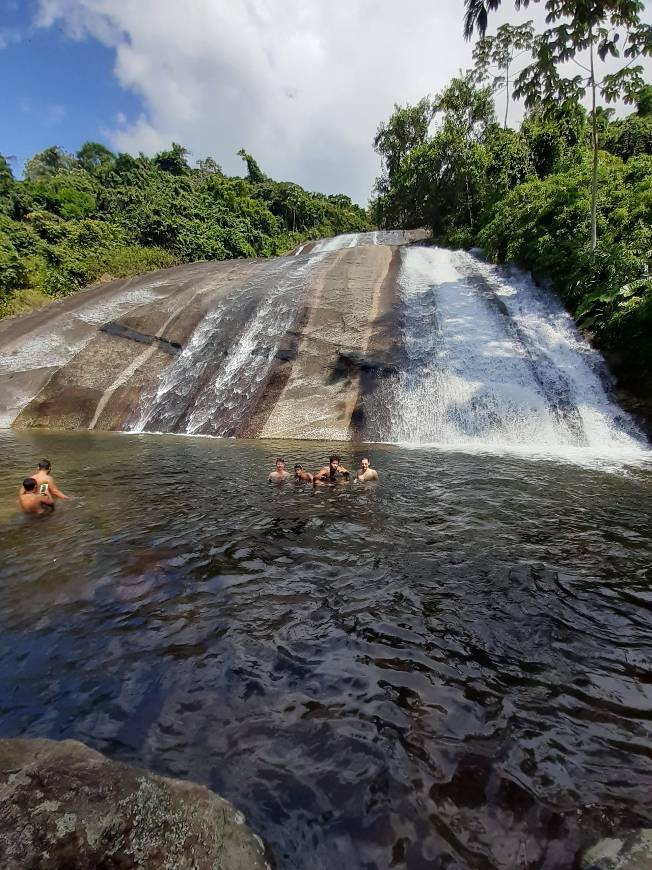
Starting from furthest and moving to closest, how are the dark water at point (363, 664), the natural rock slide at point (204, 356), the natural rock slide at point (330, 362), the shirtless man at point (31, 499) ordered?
the natural rock slide at point (204, 356) < the natural rock slide at point (330, 362) < the shirtless man at point (31, 499) < the dark water at point (363, 664)

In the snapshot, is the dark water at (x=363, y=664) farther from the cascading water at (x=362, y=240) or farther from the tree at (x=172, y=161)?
the tree at (x=172, y=161)

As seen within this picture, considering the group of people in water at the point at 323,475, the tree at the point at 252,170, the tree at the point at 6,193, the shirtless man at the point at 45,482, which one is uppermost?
the tree at the point at 252,170

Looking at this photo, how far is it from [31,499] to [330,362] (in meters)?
12.1

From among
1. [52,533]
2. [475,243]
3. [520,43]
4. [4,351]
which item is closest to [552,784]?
[52,533]

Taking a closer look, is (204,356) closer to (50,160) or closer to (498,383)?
(498,383)

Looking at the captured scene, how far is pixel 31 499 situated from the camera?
293 inches

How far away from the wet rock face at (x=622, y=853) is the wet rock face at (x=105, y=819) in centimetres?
168

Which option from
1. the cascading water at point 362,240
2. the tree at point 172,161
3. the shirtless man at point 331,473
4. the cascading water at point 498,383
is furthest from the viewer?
the tree at point 172,161

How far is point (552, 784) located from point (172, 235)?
39.5m

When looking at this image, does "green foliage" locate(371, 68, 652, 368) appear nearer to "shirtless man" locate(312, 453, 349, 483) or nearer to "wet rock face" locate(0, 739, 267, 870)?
"shirtless man" locate(312, 453, 349, 483)

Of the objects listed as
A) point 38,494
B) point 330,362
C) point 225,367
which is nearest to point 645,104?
point 330,362

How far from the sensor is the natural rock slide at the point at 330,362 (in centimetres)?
1445

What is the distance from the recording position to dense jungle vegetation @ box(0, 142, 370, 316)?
2672 centimetres

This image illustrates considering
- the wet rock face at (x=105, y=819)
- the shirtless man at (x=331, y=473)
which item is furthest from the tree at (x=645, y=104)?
the wet rock face at (x=105, y=819)
